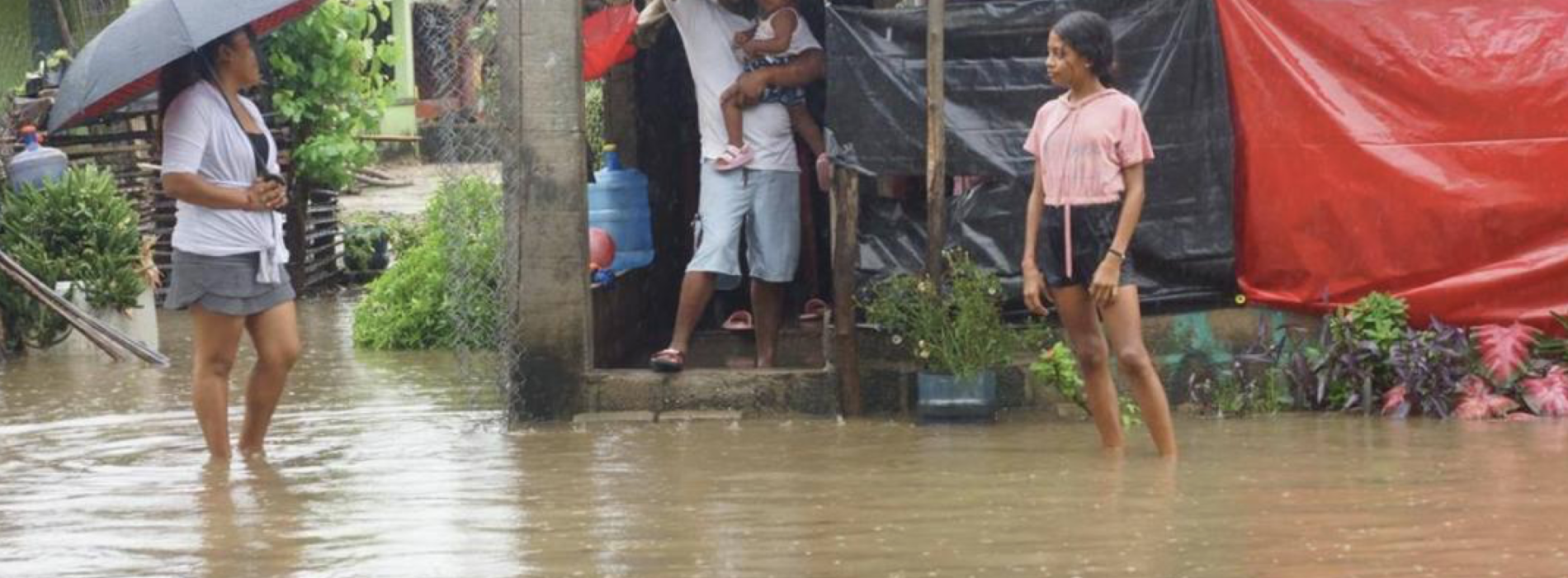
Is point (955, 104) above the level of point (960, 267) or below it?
above

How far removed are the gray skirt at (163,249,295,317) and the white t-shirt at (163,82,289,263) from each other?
35mm

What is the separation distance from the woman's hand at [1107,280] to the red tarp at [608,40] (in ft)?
12.2

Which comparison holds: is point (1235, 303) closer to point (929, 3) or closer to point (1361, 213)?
point (1361, 213)

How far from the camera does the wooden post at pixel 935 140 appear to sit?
10305 mm

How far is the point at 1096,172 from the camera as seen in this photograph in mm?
8852

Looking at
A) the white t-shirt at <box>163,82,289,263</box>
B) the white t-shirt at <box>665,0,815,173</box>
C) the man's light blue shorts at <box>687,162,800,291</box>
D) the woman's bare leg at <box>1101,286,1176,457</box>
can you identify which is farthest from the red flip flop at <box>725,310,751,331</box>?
the white t-shirt at <box>163,82,289,263</box>

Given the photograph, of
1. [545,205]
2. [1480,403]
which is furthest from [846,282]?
[1480,403]

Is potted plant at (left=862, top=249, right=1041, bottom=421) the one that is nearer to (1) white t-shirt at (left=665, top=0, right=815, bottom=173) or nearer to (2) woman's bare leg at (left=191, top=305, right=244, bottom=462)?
(1) white t-shirt at (left=665, top=0, right=815, bottom=173)

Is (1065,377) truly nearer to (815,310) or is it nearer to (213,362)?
(815,310)

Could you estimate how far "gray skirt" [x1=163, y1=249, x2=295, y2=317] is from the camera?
351 inches

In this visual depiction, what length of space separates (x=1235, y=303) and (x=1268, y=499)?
285 cm

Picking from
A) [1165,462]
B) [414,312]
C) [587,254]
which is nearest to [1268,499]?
[1165,462]

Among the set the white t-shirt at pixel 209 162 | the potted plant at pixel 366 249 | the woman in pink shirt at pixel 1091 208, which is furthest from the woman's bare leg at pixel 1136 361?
the potted plant at pixel 366 249

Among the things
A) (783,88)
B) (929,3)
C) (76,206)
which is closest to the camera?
(929,3)
